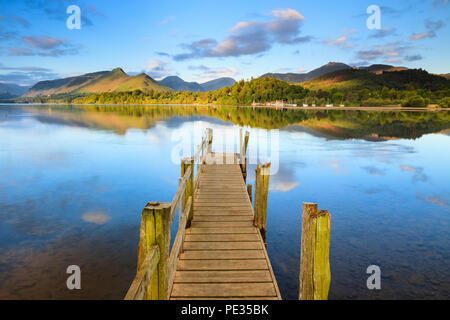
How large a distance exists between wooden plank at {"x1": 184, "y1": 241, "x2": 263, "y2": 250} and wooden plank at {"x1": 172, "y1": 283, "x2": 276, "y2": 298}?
4.29 ft

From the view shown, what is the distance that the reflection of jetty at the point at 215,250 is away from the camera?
3.19 m

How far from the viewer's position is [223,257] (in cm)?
575

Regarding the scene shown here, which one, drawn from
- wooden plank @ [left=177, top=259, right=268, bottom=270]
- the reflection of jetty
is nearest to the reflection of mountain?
the reflection of jetty

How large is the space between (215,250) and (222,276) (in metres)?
1.01

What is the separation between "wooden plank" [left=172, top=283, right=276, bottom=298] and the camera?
457 cm

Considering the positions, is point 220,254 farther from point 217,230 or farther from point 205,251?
point 217,230

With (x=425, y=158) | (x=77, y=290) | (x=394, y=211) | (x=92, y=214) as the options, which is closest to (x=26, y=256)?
(x=77, y=290)

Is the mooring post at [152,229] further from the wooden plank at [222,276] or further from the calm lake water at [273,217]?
the calm lake water at [273,217]

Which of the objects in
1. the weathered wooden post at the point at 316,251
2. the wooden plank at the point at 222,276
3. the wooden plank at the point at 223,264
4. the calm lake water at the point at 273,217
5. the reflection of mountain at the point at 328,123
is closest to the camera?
the weathered wooden post at the point at 316,251

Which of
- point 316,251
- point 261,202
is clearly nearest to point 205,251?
point 261,202

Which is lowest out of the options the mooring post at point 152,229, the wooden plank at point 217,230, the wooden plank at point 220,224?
the wooden plank at point 217,230

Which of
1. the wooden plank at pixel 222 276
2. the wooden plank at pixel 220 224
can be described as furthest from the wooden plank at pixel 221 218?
the wooden plank at pixel 222 276

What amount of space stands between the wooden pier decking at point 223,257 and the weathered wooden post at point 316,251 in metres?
1.39
